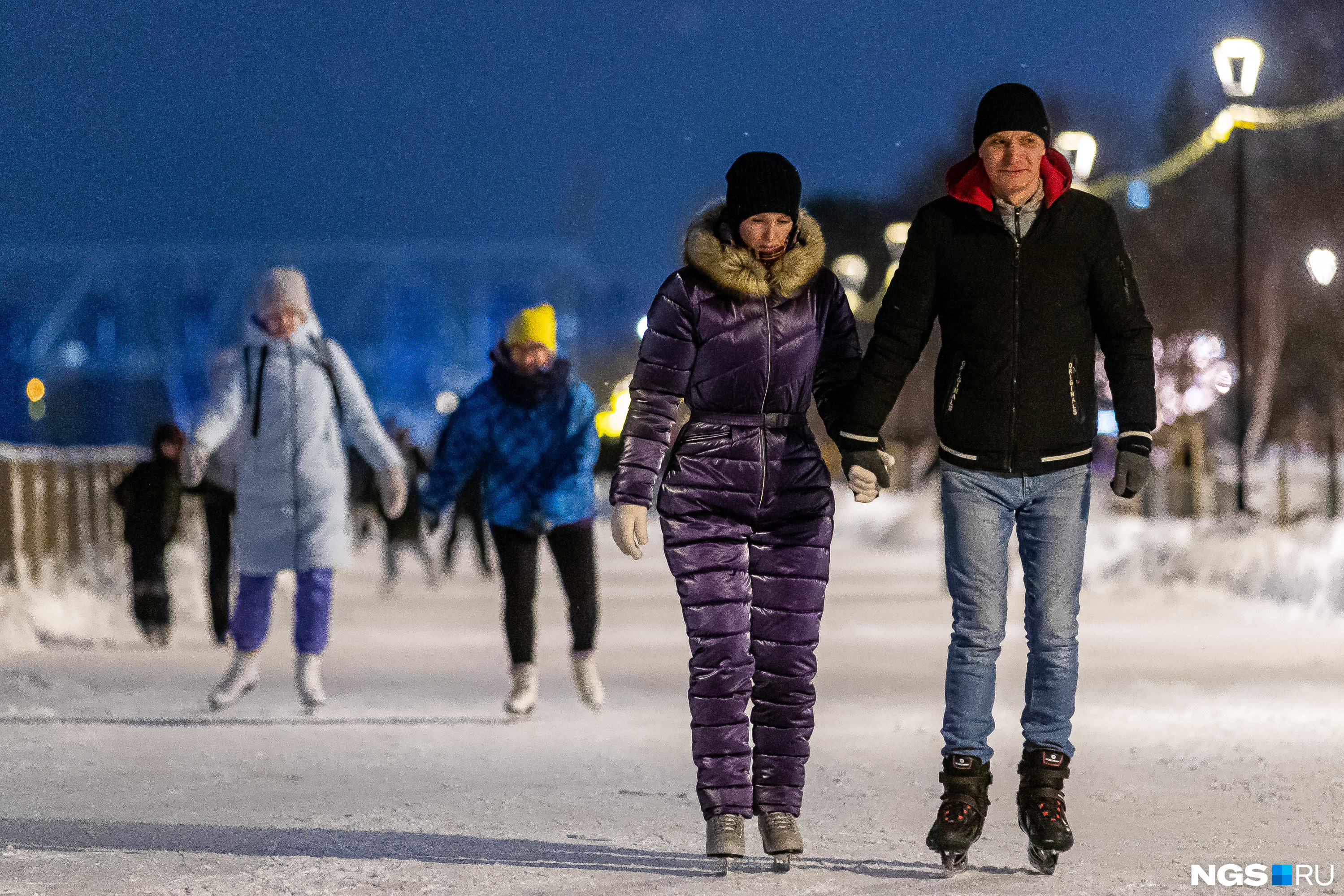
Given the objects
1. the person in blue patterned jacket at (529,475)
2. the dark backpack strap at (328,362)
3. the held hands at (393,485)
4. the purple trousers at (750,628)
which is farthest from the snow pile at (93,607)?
the purple trousers at (750,628)

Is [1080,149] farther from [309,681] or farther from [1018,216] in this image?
[1018,216]

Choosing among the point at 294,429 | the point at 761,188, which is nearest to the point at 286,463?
the point at 294,429

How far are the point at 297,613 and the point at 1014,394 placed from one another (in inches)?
177

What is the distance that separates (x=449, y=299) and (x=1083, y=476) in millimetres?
105342

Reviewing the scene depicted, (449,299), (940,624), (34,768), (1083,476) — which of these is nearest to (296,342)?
(34,768)

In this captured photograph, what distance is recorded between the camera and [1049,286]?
4.78 m

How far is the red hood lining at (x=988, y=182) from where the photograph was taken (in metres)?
4.82

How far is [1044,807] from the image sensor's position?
476cm

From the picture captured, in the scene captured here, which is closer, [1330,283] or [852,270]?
[1330,283]

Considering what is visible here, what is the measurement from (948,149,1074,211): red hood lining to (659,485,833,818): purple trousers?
0.81 meters

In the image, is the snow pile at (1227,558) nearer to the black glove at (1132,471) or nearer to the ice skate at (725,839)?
the black glove at (1132,471)

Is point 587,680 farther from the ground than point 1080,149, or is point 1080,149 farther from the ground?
point 1080,149

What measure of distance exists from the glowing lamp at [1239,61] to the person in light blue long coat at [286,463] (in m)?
11.8
